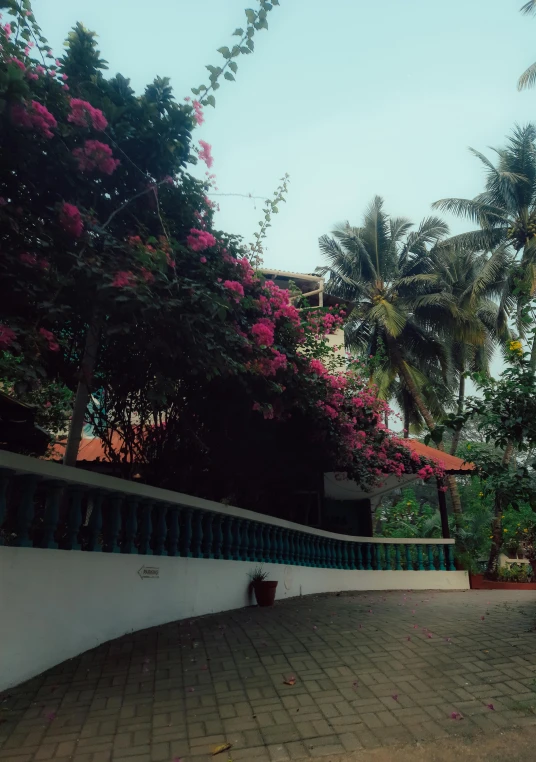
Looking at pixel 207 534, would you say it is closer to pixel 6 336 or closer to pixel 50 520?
pixel 50 520

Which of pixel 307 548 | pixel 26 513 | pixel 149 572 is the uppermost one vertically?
pixel 26 513

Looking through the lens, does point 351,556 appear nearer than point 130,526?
No

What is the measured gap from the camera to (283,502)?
34.9 ft

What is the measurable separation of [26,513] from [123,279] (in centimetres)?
181

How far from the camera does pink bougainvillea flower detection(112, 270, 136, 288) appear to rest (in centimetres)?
341

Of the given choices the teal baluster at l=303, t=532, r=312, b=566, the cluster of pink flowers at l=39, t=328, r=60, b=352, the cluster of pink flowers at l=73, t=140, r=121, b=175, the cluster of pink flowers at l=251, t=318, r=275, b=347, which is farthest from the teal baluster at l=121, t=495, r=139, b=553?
the teal baluster at l=303, t=532, r=312, b=566

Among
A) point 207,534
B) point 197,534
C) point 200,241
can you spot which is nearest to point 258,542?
point 207,534

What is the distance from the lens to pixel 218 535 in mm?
6262

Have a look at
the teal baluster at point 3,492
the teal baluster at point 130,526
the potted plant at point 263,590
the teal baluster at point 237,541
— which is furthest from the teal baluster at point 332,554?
the teal baluster at point 3,492

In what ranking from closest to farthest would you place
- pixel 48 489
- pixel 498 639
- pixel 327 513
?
pixel 48 489
pixel 498 639
pixel 327 513

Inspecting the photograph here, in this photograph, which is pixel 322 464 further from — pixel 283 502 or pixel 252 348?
pixel 252 348

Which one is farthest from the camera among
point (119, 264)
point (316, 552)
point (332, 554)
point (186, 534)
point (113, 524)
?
point (332, 554)

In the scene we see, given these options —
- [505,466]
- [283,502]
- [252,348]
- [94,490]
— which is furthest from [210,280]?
[283,502]

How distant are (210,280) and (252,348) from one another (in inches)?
27.1
